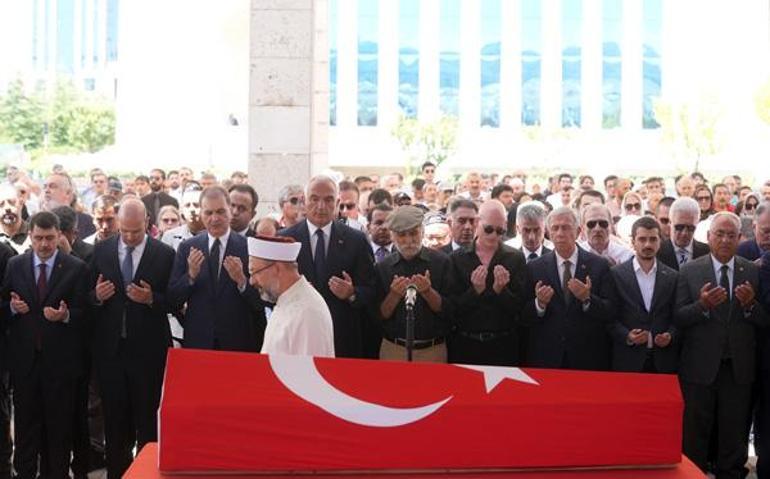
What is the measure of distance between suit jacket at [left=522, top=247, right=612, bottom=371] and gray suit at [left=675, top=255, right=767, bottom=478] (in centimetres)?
55

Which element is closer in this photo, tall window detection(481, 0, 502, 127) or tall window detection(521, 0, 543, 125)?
tall window detection(521, 0, 543, 125)

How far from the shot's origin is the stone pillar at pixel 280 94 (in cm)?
1420

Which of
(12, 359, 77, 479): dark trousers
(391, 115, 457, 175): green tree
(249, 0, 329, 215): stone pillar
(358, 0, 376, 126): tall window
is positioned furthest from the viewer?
(358, 0, 376, 126): tall window

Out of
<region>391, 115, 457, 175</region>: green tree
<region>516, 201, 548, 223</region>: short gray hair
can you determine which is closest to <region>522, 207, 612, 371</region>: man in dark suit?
<region>516, 201, 548, 223</region>: short gray hair

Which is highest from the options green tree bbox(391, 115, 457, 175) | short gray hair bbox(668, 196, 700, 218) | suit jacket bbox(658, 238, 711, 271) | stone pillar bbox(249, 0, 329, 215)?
green tree bbox(391, 115, 457, 175)

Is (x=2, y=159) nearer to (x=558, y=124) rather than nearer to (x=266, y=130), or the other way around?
(x=558, y=124)

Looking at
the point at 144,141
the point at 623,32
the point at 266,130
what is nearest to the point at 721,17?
the point at 623,32

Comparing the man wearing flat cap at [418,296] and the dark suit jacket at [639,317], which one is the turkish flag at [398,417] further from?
the dark suit jacket at [639,317]

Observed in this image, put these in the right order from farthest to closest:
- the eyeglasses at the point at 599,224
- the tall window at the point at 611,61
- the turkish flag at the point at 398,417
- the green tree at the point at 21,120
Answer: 1. the green tree at the point at 21,120
2. the tall window at the point at 611,61
3. the eyeglasses at the point at 599,224
4. the turkish flag at the point at 398,417

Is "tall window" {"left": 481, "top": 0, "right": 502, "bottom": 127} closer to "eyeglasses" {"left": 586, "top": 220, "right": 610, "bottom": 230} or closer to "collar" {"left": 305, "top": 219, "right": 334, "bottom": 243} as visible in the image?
"eyeglasses" {"left": 586, "top": 220, "right": 610, "bottom": 230}

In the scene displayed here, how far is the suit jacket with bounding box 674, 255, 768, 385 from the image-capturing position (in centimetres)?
868

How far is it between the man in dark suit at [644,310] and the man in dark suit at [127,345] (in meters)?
3.19

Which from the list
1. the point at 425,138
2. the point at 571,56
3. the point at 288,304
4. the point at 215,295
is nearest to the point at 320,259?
the point at 215,295

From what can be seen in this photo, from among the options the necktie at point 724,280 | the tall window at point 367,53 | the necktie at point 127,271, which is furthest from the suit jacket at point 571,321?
the tall window at point 367,53
